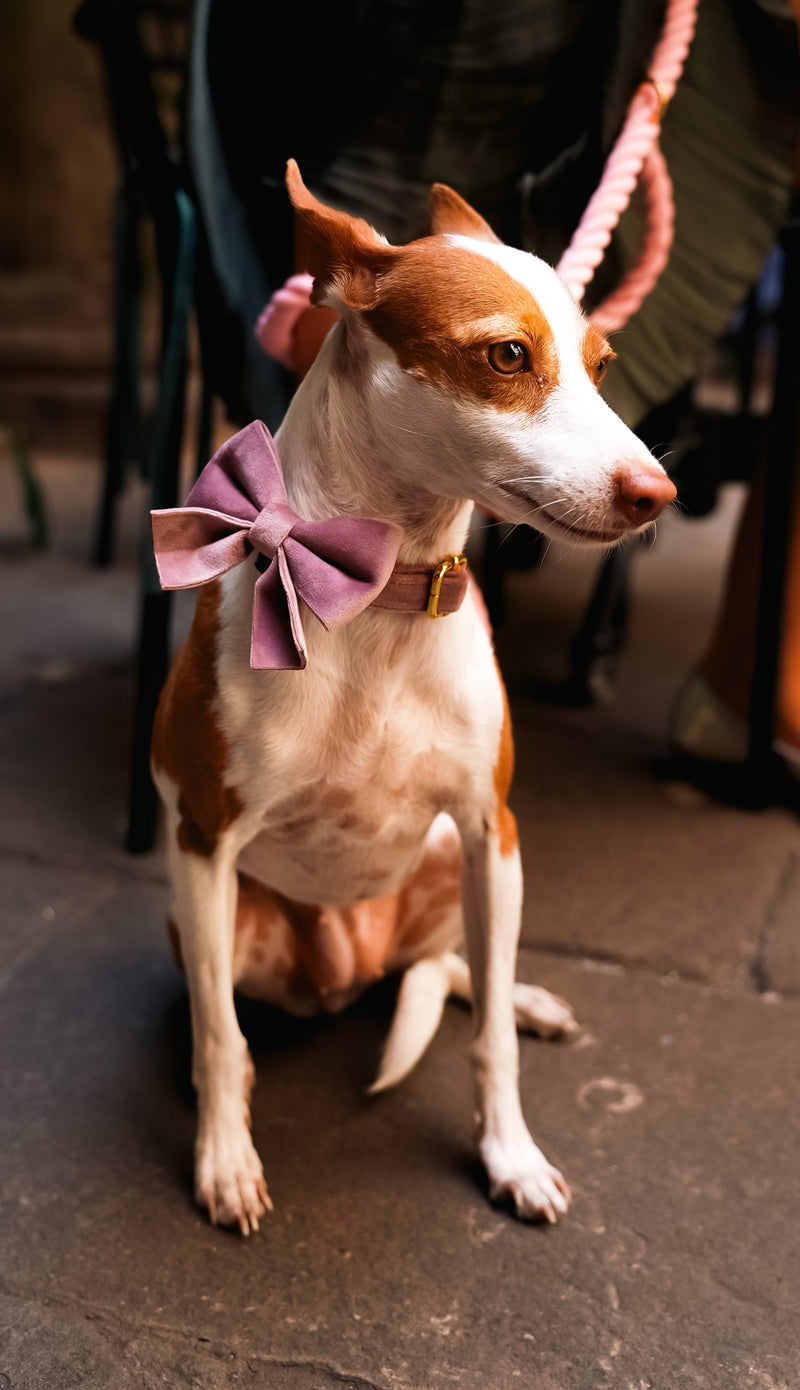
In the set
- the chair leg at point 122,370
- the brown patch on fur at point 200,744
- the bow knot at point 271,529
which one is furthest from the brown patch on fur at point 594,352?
the chair leg at point 122,370

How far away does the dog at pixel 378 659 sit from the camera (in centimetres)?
85

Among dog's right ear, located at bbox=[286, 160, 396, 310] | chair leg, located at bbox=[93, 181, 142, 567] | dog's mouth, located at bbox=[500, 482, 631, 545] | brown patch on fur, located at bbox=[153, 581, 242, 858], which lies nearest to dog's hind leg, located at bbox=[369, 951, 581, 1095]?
brown patch on fur, located at bbox=[153, 581, 242, 858]

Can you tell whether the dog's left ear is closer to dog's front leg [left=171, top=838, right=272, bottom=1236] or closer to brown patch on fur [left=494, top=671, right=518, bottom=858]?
brown patch on fur [left=494, top=671, right=518, bottom=858]

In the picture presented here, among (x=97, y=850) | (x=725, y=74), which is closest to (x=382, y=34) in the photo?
(x=725, y=74)

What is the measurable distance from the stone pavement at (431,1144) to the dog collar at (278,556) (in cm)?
14

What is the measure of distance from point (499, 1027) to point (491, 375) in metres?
0.62

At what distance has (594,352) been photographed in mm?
912

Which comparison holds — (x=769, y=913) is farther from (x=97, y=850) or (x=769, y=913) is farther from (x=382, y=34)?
(x=382, y=34)

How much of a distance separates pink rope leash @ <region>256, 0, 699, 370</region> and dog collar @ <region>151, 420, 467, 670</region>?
214mm

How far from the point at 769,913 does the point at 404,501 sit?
99cm

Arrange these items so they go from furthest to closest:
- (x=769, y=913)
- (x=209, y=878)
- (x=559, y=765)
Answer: (x=559, y=765)
(x=769, y=913)
(x=209, y=878)

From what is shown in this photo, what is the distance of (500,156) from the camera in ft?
4.61

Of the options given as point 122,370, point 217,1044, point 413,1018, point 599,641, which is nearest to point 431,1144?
point 413,1018

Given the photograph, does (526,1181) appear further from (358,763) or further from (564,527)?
(564,527)
